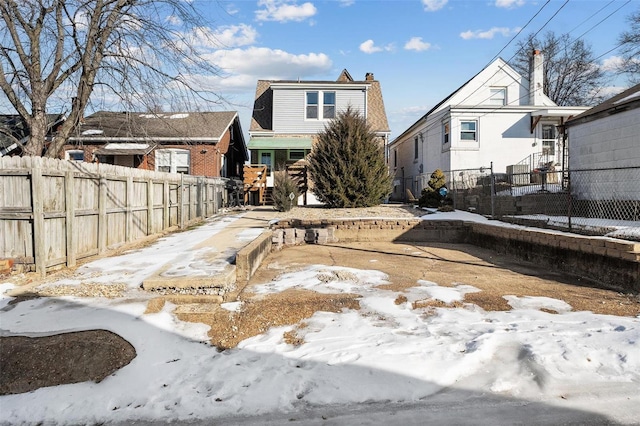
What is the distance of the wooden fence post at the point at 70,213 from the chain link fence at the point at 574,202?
953 cm

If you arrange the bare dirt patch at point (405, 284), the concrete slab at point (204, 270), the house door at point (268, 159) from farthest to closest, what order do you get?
1. the house door at point (268, 159)
2. the concrete slab at point (204, 270)
3. the bare dirt patch at point (405, 284)

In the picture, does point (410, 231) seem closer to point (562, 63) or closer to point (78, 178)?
point (78, 178)

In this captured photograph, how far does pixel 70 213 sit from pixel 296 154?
56.2 ft

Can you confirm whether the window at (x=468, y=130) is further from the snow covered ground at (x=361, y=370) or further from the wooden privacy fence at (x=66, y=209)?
the snow covered ground at (x=361, y=370)

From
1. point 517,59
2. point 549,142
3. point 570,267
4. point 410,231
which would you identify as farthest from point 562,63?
point 570,267

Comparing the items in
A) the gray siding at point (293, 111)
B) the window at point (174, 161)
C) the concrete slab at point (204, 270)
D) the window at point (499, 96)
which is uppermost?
the window at point (499, 96)

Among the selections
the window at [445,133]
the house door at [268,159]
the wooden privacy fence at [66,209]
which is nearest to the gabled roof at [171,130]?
the house door at [268,159]

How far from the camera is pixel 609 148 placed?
11.6m

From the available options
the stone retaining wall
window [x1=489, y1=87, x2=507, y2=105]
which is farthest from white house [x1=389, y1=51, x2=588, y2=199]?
the stone retaining wall

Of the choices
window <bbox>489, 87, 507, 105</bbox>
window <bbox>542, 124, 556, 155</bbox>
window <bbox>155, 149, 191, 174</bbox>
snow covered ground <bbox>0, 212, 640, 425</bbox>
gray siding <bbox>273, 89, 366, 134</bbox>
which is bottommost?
snow covered ground <bbox>0, 212, 640, 425</bbox>

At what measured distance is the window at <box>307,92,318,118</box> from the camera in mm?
24016

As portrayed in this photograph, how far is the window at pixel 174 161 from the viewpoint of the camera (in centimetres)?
2258

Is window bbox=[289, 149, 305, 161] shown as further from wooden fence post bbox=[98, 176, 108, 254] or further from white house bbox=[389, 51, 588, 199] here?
wooden fence post bbox=[98, 176, 108, 254]

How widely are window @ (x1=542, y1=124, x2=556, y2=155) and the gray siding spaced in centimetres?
A: 969
